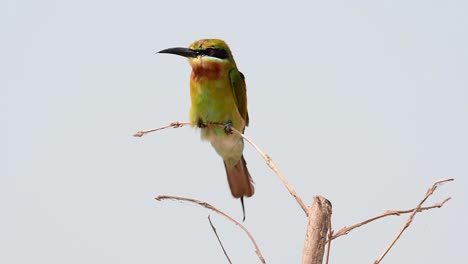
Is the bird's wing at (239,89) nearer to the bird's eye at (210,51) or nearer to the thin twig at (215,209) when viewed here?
the bird's eye at (210,51)

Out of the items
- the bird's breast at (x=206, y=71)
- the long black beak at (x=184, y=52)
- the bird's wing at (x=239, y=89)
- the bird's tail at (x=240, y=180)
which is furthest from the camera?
the bird's wing at (x=239, y=89)

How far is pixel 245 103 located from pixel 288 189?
3.15 metres

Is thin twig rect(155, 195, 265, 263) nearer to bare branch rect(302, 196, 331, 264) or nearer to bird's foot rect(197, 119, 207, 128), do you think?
bare branch rect(302, 196, 331, 264)

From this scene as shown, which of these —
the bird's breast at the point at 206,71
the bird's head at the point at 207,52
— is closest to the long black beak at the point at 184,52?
the bird's head at the point at 207,52

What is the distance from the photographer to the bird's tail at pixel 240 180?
460cm

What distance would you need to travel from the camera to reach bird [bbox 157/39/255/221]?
4539mm

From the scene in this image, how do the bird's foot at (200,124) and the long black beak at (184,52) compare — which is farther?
the bird's foot at (200,124)

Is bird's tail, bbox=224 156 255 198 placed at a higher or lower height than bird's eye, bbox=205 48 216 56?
lower

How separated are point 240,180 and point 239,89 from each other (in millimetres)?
573

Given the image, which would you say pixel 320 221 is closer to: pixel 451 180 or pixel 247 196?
pixel 451 180

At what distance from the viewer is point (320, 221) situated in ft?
5.55

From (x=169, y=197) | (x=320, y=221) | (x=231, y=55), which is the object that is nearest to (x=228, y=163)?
(x=231, y=55)

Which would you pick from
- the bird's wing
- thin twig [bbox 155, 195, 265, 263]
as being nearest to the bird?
the bird's wing

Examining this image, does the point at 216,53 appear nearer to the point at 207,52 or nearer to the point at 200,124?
the point at 207,52
